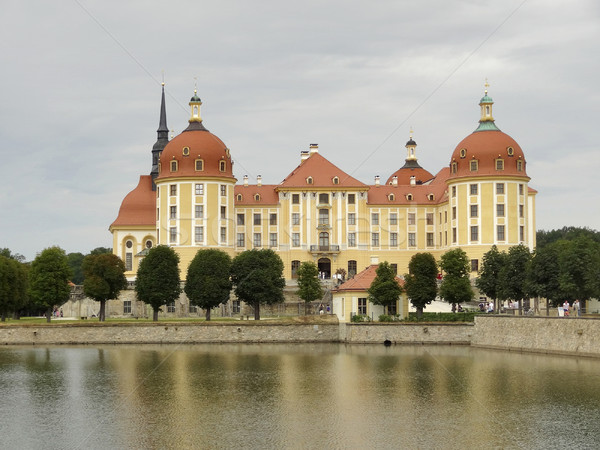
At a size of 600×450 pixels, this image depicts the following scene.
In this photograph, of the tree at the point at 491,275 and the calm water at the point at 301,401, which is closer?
the calm water at the point at 301,401

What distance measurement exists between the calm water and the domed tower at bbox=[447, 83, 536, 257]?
3313cm

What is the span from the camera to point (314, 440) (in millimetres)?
31094

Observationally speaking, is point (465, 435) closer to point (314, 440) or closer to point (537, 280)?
point (314, 440)

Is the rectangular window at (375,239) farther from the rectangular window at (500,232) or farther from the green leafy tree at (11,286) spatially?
the green leafy tree at (11,286)

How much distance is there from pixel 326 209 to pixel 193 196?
1345cm

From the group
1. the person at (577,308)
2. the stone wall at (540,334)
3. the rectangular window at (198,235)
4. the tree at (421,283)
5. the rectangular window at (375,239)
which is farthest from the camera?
the rectangular window at (375,239)

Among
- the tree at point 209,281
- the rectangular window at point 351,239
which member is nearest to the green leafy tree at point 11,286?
the tree at point 209,281

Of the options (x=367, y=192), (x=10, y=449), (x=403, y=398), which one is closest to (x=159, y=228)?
(x=367, y=192)

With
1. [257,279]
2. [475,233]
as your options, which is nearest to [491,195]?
[475,233]

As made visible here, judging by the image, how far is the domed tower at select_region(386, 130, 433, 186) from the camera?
11326 cm

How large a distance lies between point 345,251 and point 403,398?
56.1 metres

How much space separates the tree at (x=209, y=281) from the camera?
73188mm

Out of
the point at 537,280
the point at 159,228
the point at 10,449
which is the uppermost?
the point at 159,228

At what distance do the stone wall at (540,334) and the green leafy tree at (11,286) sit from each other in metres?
37.7
